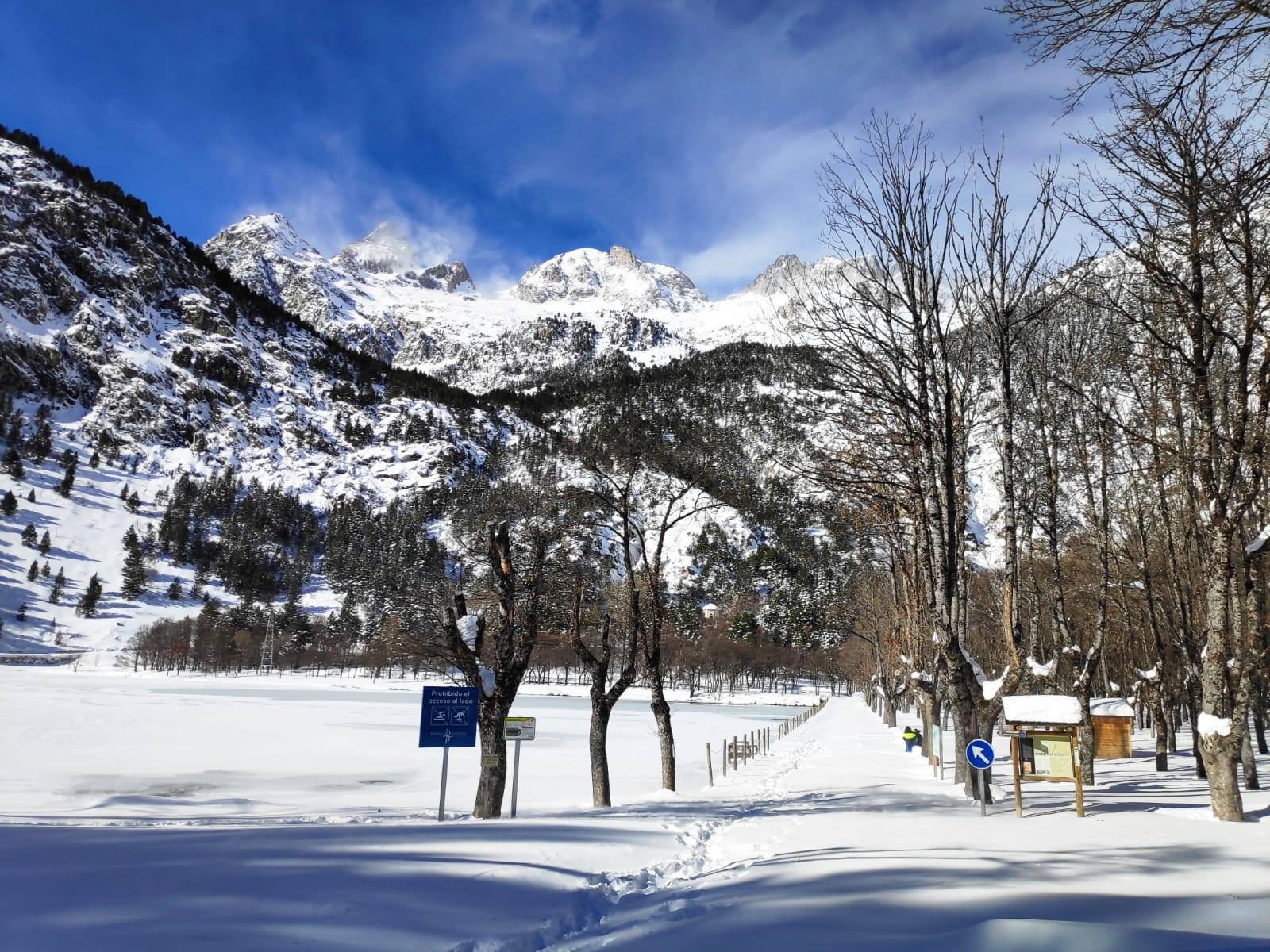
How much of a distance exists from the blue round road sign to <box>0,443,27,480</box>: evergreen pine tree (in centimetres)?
20663

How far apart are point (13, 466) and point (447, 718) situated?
663ft

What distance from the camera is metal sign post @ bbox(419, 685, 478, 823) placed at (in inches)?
470

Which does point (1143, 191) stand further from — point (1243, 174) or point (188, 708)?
point (188, 708)

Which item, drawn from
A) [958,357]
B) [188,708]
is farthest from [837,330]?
[188,708]

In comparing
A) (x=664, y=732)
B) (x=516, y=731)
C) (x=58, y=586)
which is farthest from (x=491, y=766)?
(x=58, y=586)

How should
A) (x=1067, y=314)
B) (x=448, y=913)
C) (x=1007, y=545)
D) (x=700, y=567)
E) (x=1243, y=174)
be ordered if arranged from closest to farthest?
(x=1243, y=174), (x=448, y=913), (x=1007, y=545), (x=1067, y=314), (x=700, y=567)

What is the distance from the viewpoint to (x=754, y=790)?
17.0m

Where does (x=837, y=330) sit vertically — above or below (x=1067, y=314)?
below

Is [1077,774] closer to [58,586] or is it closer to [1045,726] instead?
[1045,726]

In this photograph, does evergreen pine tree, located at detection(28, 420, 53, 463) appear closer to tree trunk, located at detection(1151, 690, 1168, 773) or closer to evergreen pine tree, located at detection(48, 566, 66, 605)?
evergreen pine tree, located at detection(48, 566, 66, 605)

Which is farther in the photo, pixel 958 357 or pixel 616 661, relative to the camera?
pixel 616 661

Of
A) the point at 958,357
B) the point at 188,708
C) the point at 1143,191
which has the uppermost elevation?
the point at 1143,191

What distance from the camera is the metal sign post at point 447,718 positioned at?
39.2ft

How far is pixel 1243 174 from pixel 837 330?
7.42 meters
